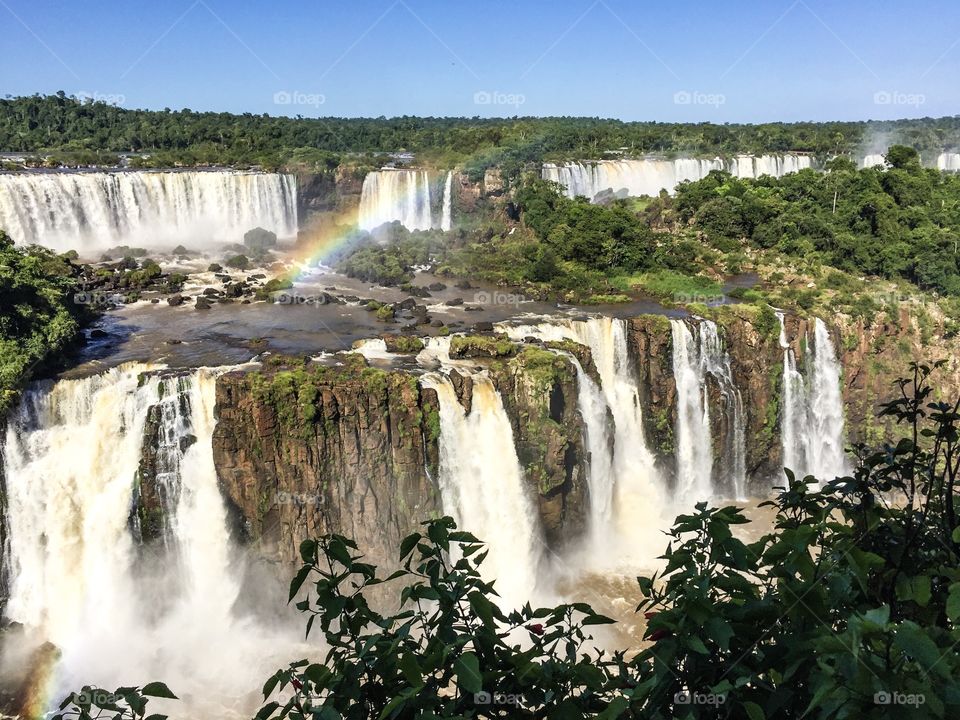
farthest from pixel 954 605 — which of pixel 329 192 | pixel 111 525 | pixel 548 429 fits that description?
pixel 329 192

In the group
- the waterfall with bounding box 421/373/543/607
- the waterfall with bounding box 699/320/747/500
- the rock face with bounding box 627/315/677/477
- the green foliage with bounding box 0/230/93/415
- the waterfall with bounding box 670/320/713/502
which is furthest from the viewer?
the waterfall with bounding box 699/320/747/500

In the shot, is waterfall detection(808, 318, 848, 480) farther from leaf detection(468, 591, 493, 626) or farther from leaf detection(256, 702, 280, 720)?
leaf detection(256, 702, 280, 720)

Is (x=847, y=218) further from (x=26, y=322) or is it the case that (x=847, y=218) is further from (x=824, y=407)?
(x=26, y=322)

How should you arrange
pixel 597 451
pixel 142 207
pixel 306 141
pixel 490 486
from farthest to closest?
pixel 306 141, pixel 142 207, pixel 597 451, pixel 490 486

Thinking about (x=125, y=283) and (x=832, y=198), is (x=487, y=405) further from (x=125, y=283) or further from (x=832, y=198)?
(x=832, y=198)

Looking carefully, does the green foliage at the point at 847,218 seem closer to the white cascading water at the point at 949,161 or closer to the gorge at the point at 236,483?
the gorge at the point at 236,483

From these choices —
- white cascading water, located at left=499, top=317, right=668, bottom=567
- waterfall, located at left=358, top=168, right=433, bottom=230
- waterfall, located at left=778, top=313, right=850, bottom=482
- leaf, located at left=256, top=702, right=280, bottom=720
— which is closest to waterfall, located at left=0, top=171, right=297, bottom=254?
waterfall, located at left=358, top=168, right=433, bottom=230
